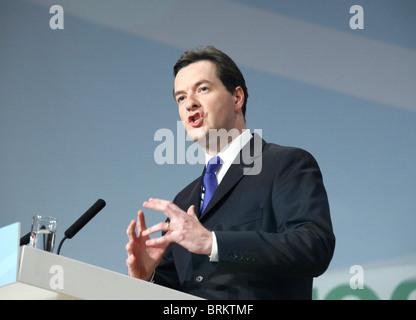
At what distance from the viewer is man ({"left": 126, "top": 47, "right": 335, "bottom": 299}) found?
5.37 feet

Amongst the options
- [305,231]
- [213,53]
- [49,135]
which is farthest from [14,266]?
[49,135]

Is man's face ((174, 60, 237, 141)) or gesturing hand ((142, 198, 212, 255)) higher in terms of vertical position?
man's face ((174, 60, 237, 141))

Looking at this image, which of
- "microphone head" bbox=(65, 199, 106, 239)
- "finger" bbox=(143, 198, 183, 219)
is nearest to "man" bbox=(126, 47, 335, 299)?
"finger" bbox=(143, 198, 183, 219)

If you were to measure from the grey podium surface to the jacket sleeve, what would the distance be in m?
0.34

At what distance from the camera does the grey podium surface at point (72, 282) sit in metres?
1.23

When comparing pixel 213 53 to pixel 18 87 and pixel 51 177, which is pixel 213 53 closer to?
pixel 51 177

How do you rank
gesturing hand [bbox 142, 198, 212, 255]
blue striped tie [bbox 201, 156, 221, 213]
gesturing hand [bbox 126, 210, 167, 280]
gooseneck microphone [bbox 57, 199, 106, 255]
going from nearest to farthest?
gesturing hand [bbox 142, 198, 212, 255]
gesturing hand [bbox 126, 210, 167, 280]
gooseneck microphone [bbox 57, 199, 106, 255]
blue striped tie [bbox 201, 156, 221, 213]

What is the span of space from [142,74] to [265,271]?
208 cm

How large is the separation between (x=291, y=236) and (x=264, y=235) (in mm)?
92

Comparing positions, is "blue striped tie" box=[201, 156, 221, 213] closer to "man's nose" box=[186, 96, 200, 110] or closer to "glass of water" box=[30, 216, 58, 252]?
"man's nose" box=[186, 96, 200, 110]

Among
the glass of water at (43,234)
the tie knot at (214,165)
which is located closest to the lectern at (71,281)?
the glass of water at (43,234)

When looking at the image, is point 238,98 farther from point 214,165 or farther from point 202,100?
point 214,165

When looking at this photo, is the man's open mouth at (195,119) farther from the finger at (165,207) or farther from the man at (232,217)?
the finger at (165,207)

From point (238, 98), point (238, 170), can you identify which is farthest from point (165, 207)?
point (238, 98)
